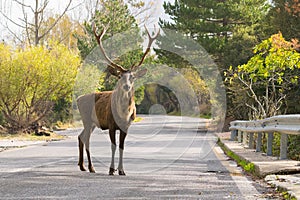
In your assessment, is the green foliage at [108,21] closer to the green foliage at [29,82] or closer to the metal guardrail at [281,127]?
the green foliage at [29,82]

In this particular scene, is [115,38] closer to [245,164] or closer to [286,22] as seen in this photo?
[286,22]

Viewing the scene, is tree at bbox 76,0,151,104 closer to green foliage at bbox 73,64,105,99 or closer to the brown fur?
green foliage at bbox 73,64,105,99

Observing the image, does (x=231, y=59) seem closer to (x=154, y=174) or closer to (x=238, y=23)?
(x=238, y=23)

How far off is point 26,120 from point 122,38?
2187cm

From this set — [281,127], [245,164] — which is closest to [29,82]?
[245,164]

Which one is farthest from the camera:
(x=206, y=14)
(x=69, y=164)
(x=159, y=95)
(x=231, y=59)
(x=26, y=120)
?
(x=159, y=95)

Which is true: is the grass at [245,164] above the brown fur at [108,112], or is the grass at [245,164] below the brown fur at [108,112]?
below

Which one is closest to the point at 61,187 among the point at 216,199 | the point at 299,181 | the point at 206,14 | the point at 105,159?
the point at 216,199

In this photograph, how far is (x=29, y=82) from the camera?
30.2 meters

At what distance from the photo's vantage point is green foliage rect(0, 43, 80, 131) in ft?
96.5

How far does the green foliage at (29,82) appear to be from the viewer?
29.4 m

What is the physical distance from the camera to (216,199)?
796 cm

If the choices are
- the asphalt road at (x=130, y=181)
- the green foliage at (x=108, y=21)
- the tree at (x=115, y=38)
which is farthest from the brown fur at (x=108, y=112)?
the green foliage at (x=108, y=21)

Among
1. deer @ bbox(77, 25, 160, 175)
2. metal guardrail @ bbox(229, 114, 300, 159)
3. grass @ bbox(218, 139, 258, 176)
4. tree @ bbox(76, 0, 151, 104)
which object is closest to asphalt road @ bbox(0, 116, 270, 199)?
grass @ bbox(218, 139, 258, 176)
